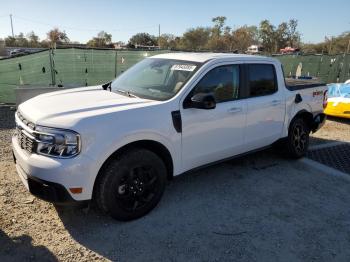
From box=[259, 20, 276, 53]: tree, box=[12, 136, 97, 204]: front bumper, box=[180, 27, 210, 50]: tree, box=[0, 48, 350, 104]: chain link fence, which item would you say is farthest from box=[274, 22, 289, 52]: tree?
box=[12, 136, 97, 204]: front bumper

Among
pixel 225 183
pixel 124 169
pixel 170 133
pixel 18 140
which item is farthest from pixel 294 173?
pixel 18 140

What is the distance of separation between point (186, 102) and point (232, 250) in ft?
5.31

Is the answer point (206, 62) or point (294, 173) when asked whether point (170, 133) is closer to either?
point (206, 62)

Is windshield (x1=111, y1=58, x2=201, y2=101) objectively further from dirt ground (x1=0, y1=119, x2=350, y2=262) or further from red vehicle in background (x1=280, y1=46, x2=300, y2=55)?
red vehicle in background (x1=280, y1=46, x2=300, y2=55)

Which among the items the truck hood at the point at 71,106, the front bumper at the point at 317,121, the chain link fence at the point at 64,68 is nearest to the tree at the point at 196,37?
the chain link fence at the point at 64,68

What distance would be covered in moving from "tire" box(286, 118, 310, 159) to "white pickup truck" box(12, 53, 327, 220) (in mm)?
388

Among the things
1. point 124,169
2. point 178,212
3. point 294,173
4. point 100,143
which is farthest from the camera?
point 294,173

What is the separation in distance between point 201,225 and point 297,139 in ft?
9.47

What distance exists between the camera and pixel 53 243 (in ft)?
10.7

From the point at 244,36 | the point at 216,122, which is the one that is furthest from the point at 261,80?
the point at 244,36

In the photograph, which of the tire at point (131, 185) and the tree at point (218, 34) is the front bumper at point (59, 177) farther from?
the tree at point (218, 34)

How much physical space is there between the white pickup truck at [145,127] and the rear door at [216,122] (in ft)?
0.04

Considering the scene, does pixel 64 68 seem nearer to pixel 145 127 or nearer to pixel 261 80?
pixel 261 80

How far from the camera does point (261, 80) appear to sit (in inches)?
194
